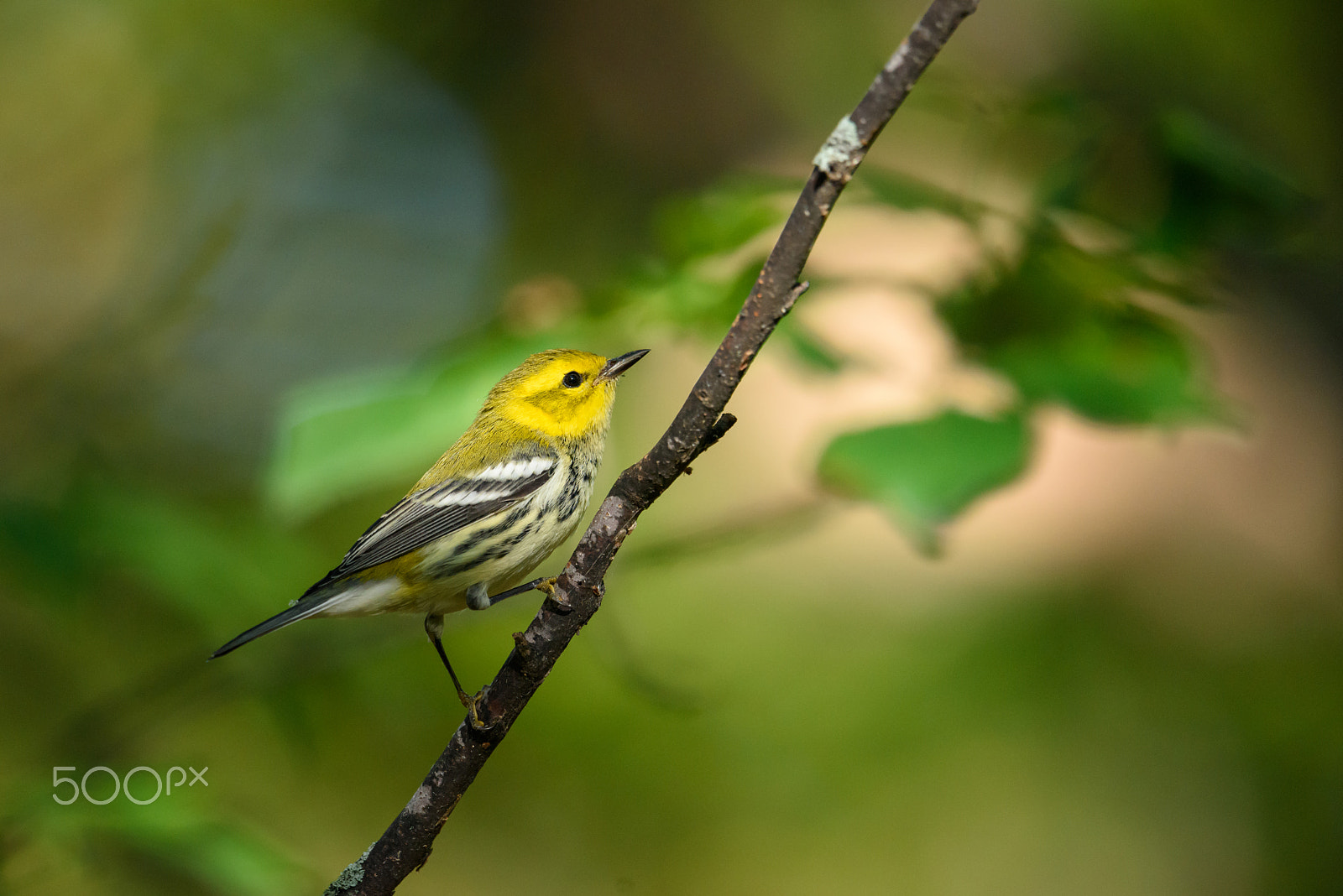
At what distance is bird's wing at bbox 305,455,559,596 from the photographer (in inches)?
90.0

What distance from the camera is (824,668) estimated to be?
4.60 metres

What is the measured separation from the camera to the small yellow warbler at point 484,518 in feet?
7.26

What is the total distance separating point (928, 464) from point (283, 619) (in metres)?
1.51

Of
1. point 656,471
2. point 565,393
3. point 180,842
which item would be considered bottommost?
point 180,842

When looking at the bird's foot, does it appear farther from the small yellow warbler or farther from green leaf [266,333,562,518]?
the small yellow warbler

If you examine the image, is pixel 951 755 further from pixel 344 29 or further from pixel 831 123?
pixel 344 29

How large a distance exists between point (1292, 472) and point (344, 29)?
552 centimetres

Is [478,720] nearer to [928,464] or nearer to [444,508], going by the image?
[928,464]

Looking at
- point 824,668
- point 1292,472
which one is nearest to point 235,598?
point 824,668

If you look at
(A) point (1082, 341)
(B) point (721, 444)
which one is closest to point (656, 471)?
(A) point (1082, 341)

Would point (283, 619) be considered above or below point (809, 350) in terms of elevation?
below

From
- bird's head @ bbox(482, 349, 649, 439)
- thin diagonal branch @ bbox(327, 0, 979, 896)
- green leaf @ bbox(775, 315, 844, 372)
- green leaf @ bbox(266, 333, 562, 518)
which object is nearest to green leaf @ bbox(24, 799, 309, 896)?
thin diagonal branch @ bbox(327, 0, 979, 896)

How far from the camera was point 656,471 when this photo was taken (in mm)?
1265

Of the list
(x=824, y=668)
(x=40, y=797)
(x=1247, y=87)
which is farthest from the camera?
(x=824, y=668)
